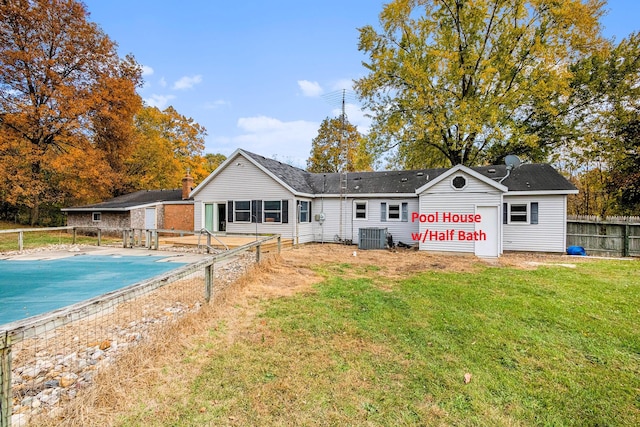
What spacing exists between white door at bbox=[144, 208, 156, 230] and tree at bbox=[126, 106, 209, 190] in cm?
899

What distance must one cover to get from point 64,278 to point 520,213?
745 inches

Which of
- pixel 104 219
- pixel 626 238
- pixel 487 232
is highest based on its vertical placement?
pixel 104 219

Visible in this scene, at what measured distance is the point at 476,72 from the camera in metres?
19.1

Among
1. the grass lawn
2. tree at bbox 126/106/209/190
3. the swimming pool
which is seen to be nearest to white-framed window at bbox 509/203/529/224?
the grass lawn

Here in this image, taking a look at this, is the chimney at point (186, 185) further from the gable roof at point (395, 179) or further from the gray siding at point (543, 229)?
the gray siding at point (543, 229)

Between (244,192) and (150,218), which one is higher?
(244,192)

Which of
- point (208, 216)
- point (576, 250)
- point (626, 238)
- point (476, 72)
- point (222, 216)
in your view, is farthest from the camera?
point (476, 72)

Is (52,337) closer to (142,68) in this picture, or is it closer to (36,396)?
(36,396)

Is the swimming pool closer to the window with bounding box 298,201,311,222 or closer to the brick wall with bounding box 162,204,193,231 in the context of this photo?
the window with bounding box 298,201,311,222

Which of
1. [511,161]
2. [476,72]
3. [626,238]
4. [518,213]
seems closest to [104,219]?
[518,213]

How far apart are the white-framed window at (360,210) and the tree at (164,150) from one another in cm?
1952

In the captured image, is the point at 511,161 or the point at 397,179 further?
the point at 397,179

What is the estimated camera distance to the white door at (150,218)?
1927 cm

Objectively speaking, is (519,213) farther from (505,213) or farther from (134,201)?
(134,201)
